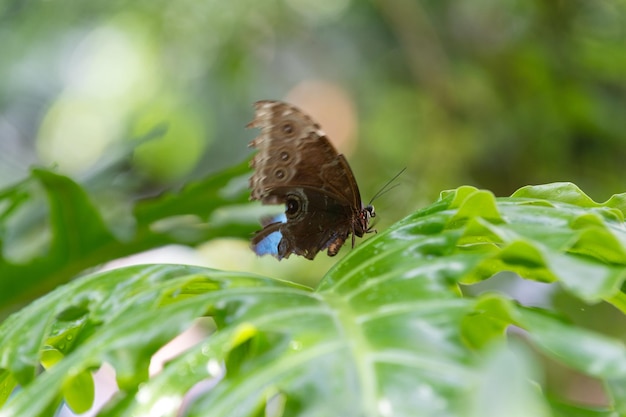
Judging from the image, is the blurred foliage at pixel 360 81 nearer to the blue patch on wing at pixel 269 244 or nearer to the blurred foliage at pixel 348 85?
the blurred foliage at pixel 348 85

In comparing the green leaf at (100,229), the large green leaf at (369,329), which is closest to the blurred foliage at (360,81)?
the green leaf at (100,229)

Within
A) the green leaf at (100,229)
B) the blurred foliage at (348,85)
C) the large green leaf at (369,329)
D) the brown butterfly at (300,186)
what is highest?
the large green leaf at (369,329)

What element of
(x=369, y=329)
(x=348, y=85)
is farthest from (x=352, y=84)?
(x=369, y=329)

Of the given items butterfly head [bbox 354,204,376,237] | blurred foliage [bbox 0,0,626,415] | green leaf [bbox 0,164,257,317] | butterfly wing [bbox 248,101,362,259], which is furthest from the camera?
blurred foliage [bbox 0,0,626,415]

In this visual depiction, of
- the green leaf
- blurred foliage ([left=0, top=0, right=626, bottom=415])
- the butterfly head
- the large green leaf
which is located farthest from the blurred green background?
the large green leaf

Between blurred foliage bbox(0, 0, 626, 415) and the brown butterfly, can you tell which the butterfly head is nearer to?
the brown butterfly

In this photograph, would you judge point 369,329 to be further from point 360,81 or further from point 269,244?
point 360,81

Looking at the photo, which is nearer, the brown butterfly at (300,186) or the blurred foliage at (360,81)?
the brown butterfly at (300,186)
